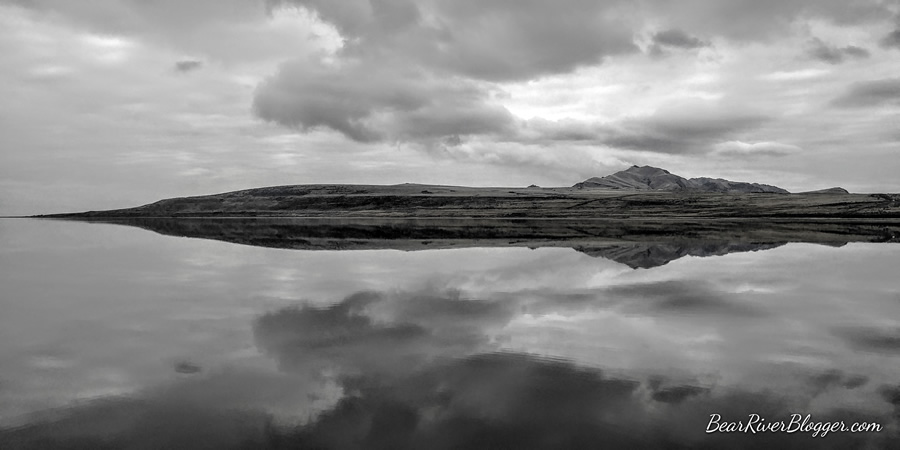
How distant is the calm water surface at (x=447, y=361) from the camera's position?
8.05 metres

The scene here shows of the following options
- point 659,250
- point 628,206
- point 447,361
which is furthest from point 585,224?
point 447,361

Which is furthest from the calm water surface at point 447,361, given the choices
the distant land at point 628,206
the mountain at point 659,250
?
the distant land at point 628,206

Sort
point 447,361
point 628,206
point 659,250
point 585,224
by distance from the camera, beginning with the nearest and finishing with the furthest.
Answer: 1. point 447,361
2. point 659,250
3. point 585,224
4. point 628,206

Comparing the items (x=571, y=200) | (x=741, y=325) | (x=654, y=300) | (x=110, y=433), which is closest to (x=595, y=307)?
(x=654, y=300)

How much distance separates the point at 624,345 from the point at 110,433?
10058 mm

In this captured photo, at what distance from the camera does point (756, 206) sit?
116500 mm

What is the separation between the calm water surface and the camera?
8.05 m

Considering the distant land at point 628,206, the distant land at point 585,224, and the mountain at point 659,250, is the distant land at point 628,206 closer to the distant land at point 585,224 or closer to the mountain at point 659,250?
the distant land at point 585,224

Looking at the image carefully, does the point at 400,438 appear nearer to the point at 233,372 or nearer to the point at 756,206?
the point at 233,372

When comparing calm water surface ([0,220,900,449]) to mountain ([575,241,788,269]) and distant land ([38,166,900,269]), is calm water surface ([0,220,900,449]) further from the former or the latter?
distant land ([38,166,900,269])

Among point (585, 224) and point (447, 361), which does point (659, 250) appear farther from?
point (585, 224)

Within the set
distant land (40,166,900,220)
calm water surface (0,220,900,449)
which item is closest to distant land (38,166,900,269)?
distant land (40,166,900,220)

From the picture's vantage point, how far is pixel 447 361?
1130cm

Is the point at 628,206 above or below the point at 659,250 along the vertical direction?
above
